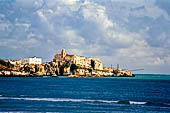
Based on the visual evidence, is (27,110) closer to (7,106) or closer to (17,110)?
(17,110)

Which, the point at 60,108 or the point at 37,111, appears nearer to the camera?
the point at 37,111

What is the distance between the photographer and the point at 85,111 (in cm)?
5025

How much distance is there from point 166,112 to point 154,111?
6.73 ft

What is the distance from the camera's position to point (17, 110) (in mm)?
49719

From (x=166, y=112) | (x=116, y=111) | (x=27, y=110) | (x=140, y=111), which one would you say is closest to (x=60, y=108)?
(x=27, y=110)

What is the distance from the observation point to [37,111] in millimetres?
48906

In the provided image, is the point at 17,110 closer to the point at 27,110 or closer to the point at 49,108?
the point at 27,110

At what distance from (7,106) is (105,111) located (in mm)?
16584

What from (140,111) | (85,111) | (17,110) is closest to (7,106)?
(17,110)

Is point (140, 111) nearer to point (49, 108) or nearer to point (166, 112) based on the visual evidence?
point (166, 112)

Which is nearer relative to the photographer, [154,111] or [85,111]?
[85,111]

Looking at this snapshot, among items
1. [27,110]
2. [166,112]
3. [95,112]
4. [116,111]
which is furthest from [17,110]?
[166,112]

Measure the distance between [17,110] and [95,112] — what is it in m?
12.1

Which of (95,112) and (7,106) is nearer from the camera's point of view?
(95,112)
